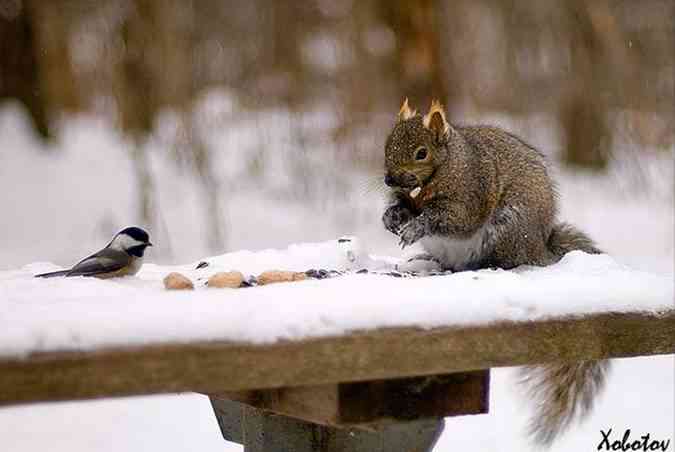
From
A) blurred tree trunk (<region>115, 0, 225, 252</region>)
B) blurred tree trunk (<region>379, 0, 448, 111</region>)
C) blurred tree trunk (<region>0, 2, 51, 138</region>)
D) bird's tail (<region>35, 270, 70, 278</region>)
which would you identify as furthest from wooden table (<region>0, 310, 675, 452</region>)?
blurred tree trunk (<region>0, 2, 51, 138</region>)

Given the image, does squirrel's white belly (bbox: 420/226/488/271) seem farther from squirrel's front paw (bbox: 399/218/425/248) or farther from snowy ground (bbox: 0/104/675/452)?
snowy ground (bbox: 0/104/675/452)

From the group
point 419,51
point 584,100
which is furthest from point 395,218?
point 584,100

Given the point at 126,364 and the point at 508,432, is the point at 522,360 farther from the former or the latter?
the point at 508,432

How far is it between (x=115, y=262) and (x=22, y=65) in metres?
7.05

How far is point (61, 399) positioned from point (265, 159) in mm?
7658

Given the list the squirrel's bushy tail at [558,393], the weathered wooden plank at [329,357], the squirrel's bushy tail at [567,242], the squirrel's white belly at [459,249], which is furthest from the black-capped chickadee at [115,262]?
the squirrel's bushy tail at [567,242]

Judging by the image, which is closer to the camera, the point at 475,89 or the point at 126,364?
the point at 126,364

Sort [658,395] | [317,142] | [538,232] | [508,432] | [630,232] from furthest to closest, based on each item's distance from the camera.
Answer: [317,142] → [630,232] → [658,395] → [508,432] → [538,232]

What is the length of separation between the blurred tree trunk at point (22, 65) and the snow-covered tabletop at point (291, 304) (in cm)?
670

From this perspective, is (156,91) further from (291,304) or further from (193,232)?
(291,304)

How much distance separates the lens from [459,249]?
303 cm

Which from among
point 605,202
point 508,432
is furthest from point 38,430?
point 605,202

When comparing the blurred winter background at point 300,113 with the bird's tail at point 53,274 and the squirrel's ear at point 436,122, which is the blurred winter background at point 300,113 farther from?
the bird's tail at point 53,274

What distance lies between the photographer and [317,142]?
9.16 metres
